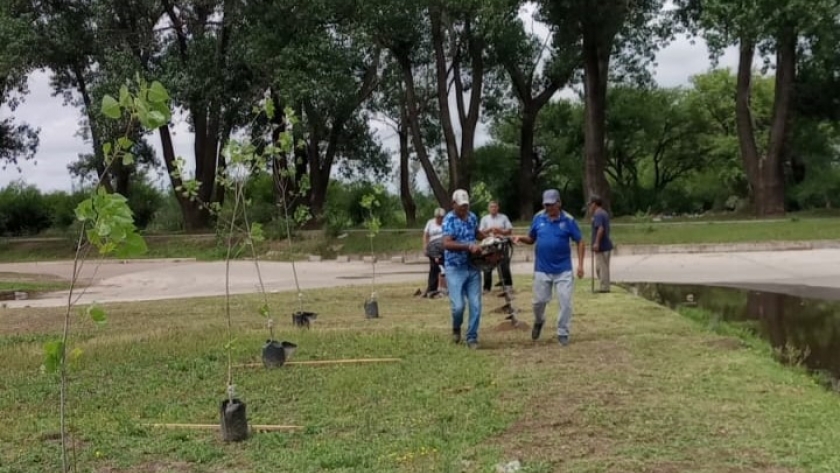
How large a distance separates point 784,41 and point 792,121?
8050 mm

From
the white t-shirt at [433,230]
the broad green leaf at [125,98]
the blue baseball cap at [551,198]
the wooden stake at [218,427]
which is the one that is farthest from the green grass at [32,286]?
the broad green leaf at [125,98]

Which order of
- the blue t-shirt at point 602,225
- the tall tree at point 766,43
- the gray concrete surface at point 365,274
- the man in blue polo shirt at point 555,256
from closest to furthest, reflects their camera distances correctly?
1. the man in blue polo shirt at point 555,256
2. the blue t-shirt at point 602,225
3. the gray concrete surface at point 365,274
4. the tall tree at point 766,43

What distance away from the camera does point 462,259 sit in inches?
364

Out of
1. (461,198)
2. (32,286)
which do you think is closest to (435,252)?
(461,198)

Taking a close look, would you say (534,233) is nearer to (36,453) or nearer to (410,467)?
(410,467)

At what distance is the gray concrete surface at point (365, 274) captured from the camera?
1842 cm

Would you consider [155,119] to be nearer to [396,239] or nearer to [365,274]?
[365,274]

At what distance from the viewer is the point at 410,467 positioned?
16.8 feet

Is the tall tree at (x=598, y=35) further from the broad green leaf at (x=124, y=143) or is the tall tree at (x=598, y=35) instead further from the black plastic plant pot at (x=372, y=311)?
the broad green leaf at (x=124, y=143)

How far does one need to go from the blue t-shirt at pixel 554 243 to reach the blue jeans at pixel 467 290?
0.73 meters

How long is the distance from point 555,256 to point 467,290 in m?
1.02

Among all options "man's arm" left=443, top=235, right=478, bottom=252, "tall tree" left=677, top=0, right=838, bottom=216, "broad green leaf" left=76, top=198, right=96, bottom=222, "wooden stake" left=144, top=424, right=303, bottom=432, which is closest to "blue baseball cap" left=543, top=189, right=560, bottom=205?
"man's arm" left=443, top=235, right=478, bottom=252

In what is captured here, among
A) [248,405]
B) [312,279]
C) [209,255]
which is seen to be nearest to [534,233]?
[248,405]

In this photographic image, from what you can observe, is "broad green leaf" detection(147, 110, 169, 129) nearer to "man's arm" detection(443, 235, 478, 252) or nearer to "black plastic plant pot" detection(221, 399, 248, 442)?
"black plastic plant pot" detection(221, 399, 248, 442)
